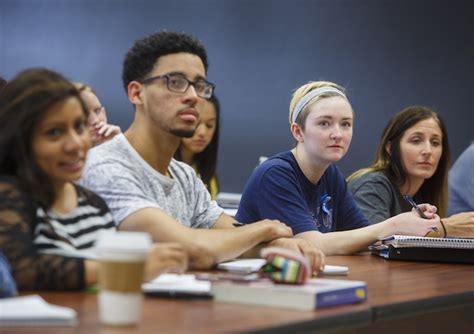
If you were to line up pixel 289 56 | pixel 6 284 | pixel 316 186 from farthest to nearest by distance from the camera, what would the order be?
pixel 289 56
pixel 316 186
pixel 6 284

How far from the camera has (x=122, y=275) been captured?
1309mm

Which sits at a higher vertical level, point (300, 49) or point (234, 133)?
point (300, 49)

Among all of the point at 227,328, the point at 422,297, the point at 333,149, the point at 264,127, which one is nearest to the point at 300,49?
the point at 264,127

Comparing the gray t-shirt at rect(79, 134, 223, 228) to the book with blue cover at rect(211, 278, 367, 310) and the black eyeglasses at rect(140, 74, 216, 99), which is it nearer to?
the black eyeglasses at rect(140, 74, 216, 99)

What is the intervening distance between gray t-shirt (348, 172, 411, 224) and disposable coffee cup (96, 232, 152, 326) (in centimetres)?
233

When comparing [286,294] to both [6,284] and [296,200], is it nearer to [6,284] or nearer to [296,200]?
[6,284]

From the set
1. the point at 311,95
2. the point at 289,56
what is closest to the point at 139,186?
the point at 311,95

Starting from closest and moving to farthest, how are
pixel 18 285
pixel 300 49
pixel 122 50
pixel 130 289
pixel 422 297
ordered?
pixel 130 289, pixel 18 285, pixel 422 297, pixel 300 49, pixel 122 50

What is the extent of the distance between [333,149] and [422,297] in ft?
4.25

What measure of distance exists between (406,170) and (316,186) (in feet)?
2.25

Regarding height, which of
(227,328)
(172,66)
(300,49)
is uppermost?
(300,49)

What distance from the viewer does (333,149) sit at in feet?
10.4

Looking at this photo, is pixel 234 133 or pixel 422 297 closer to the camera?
pixel 422 297

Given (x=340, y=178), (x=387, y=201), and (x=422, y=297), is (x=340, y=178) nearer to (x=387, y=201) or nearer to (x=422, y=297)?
(x=387, y=201)
